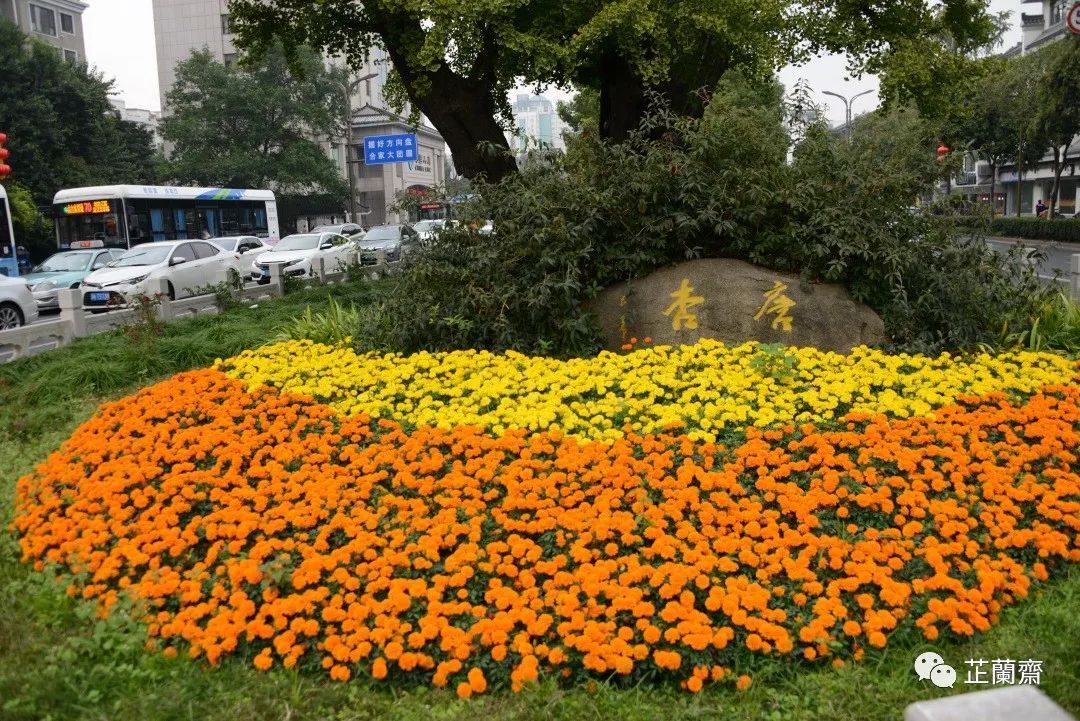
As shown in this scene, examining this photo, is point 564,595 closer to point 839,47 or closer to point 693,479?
point 693,479

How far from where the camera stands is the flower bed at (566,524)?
3607 millimetres

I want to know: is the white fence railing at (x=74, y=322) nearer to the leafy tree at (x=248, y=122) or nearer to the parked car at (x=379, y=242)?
the parked car at (x=379, y=242)

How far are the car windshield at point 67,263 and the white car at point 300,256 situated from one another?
345 centimetres

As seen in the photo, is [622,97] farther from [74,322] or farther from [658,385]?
[74,322]

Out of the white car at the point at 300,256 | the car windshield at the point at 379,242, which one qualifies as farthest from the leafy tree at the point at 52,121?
the white car at the point at 300,256

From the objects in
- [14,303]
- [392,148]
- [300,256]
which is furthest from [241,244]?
[392,148]

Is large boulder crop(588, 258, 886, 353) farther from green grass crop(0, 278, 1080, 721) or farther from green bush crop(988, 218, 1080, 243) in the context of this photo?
green bush crop(988, 218, 1080, 243)

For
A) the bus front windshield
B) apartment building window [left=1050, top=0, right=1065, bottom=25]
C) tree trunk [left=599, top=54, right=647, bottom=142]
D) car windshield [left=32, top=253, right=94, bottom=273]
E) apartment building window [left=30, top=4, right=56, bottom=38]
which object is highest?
apartment building window [left=30, top=4, right=56, bottom=38]

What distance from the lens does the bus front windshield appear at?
72.1 ft

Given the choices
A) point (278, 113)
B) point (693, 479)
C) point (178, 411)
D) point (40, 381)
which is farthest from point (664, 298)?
point (278, 113)

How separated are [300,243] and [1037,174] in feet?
148

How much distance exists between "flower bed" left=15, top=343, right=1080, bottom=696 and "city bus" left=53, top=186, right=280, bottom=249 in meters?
17.7

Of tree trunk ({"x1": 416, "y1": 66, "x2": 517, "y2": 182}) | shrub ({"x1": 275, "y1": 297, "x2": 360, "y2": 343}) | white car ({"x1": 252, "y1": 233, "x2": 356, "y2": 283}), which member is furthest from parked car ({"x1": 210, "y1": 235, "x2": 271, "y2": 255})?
shrub ({"x1": 275, "y1": 297, "x2": 360, "y2": 343})

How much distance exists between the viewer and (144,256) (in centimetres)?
1764
